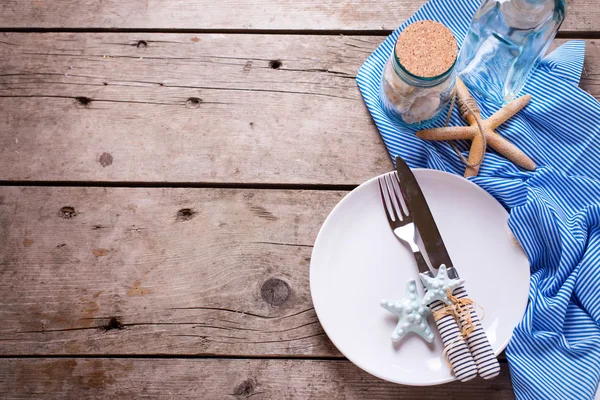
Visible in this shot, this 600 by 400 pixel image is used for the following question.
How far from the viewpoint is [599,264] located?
26.2 inches

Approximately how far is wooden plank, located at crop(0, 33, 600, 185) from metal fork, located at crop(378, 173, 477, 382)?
0.07 metres

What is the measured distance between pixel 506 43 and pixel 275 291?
472 mm

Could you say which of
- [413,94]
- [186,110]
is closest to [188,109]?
[186,110]

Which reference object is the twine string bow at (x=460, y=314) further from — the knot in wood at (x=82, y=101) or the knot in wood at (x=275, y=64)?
the knot in wood at (x=82, y=101)

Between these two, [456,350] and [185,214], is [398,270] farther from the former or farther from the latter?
[185,214]

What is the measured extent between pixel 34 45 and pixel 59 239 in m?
0.32

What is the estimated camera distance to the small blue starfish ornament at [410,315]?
0.65 meters

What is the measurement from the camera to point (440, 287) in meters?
0.64

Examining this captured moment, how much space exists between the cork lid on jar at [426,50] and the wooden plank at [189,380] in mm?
414

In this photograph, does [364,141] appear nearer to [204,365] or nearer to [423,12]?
[423,12]

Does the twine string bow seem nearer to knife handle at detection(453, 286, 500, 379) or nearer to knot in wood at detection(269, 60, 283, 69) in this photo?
knife handle at detection(453, 286, 500, 379)

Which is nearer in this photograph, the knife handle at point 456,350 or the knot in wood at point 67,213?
the knife handle at point 456,350

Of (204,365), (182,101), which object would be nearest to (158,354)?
(204,365)

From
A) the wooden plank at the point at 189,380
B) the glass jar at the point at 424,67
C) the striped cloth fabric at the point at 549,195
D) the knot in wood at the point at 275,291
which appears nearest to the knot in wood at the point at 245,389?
the wooden plank at the point at 189,380
